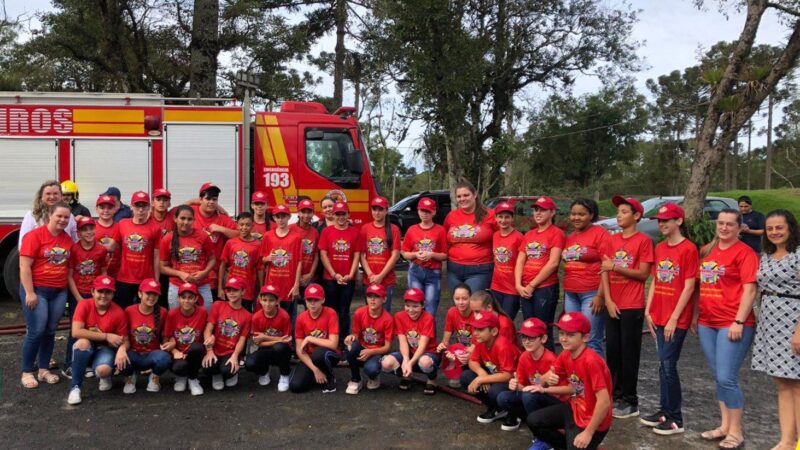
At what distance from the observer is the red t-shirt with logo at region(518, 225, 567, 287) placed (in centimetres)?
522

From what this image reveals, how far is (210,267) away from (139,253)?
0.64m

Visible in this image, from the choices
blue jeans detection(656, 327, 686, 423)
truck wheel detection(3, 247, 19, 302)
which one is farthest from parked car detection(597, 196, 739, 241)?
truck wheel detection(3, 247, 19, 302)

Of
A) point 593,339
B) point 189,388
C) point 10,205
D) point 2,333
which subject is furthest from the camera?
point 10,205

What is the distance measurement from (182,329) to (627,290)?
371 cm

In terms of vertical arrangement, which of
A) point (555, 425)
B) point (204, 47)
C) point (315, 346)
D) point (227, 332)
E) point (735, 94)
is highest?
point (204, 47)

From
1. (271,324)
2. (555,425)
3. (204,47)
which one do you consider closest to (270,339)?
(271,324)

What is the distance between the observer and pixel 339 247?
6.14 meters

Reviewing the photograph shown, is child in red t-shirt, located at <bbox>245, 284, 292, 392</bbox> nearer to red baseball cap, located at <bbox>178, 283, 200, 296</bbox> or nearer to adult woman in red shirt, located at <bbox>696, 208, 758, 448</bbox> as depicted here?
red baseball cap, located at <bbox>178, 283, 200, 296</bbox>

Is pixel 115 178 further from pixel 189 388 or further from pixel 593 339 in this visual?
pixel 593 339

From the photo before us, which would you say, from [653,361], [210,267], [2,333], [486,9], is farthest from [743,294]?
[486,9]

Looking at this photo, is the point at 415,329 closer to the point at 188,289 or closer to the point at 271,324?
the point at 271,324

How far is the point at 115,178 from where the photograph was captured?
348 inches

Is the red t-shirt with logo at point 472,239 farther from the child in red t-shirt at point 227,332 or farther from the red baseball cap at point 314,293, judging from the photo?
the child in red t-shirt at point 227,332

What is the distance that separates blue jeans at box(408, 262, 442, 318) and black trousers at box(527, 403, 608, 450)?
2155 mm
